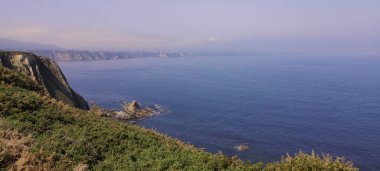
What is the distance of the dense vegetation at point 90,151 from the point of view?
13742mm

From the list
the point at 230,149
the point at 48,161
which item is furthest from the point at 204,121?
the point at 48,161

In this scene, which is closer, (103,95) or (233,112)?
(233,112)

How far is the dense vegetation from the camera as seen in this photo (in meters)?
13.7

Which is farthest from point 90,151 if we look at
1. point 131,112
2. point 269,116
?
point 269,116

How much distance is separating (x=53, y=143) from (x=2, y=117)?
4870mm

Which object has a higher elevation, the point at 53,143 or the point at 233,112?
the point at 53,143

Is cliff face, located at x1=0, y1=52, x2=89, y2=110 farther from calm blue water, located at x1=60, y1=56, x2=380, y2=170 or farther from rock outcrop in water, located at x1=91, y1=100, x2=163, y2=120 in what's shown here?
calm blue water, located at x1=60, y1=56, x2=380, y2=170

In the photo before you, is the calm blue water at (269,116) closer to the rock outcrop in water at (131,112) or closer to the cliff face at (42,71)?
the rock outcrop in water at (131,112)

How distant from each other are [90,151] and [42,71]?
6921cm

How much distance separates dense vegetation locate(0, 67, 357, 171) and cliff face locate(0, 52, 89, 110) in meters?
53.1

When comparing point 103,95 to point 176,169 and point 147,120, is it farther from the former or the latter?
point 176,169

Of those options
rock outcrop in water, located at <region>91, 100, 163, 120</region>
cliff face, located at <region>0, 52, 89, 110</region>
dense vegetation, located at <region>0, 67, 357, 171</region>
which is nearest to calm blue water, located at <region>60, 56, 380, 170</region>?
rock outcrop in water, located at <region>91, 100, 163, 120</region>

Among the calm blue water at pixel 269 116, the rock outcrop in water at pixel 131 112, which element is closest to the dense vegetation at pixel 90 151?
the calm blue water at pixel 269 116

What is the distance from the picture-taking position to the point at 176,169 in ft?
46.1
